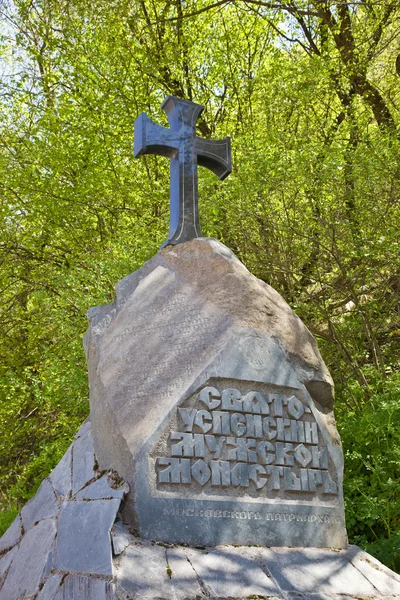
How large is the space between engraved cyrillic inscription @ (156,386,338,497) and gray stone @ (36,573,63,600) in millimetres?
681

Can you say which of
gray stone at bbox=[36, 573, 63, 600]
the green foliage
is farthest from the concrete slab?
the green foliage

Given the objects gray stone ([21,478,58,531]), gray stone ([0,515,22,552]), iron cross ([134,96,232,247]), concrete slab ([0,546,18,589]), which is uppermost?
iron cross ([134,96,232,247])

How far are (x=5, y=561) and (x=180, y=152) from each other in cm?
317

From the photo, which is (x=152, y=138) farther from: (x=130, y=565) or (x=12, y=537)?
(x=130, y=565)

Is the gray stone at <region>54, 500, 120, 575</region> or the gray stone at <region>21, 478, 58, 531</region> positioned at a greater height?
the gray stone at <region>21, 478, 58, 531</region>

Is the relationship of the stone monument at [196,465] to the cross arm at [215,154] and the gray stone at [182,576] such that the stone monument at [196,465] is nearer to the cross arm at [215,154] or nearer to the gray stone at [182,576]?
the gray stone at [182,576]

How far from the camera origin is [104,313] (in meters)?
4.45

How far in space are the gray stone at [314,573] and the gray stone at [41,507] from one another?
4.14ft

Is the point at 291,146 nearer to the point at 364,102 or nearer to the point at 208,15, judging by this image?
the point at 364,102

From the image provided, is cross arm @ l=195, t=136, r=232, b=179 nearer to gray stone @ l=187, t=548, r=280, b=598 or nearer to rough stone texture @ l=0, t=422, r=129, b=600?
rough stone texture @ l=0, t=422, r=129, b=600

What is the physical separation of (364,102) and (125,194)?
3.95 metres

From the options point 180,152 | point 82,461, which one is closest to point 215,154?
point 180,152

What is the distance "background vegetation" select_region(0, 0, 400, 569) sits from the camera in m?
7.64

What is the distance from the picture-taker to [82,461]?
4000 millimetres
